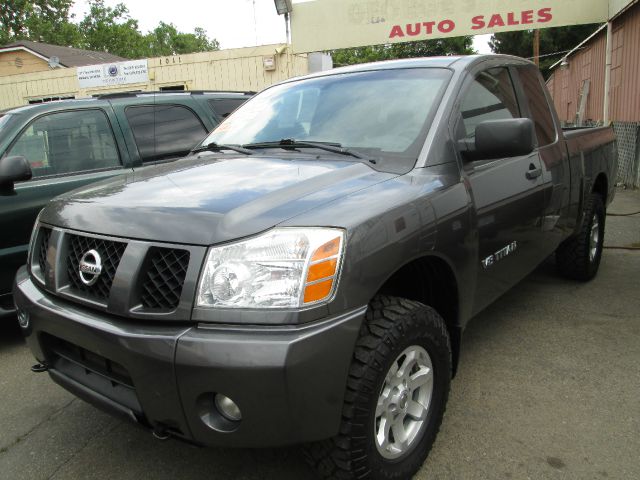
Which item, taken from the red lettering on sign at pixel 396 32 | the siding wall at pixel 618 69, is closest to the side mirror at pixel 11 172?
the siding wall at pixel 618 69

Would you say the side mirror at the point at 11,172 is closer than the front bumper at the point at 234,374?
No

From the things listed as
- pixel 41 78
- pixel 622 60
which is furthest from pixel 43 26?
pixel 622 60

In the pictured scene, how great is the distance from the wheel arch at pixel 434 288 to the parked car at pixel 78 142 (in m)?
2.74

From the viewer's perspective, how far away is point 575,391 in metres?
2.91

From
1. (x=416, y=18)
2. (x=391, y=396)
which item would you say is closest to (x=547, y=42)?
(x=416, y=18)

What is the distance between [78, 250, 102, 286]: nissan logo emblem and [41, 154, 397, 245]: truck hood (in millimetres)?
98

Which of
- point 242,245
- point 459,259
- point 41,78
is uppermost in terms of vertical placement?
point 41,78

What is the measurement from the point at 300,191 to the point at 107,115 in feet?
9.95

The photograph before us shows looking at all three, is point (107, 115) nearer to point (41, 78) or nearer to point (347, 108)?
point (347, 108)

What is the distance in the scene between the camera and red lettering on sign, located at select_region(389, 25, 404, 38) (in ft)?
44.9

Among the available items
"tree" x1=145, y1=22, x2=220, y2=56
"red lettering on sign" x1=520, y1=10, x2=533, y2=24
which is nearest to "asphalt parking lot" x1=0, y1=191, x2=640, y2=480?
"red lettering on sign" x1=520, y1=10, x2=533, y2=24

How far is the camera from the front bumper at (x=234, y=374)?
166 centimetres

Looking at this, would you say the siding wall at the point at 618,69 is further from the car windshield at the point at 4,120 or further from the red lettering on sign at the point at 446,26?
the car windshield at the point at 4,120

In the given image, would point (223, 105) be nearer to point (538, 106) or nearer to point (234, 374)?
point (538, 106)
